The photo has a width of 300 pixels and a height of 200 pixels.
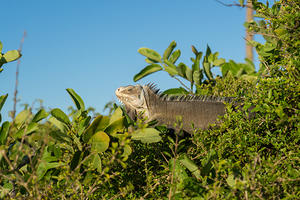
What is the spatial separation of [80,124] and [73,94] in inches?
21.6

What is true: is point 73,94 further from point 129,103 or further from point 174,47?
point 174,47

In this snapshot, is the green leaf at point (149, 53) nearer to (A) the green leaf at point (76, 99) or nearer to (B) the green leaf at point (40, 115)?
(A) the green leaf at point (76, 99)

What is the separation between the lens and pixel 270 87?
3072 millimetres

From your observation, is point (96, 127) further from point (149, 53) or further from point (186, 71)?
point (186, 71)

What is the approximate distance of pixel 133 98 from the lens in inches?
222

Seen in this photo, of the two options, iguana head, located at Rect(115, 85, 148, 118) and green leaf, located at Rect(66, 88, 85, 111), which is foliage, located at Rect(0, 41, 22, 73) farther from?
iguana head, located at Rect(115, 85, 148, 118)

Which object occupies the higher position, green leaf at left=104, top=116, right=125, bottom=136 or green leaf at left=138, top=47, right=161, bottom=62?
green leaf at left=138, top=47, right=161, bottom=62

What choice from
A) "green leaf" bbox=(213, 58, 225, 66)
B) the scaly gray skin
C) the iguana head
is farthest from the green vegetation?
"green leaf" bbox=(213, 58, 225, 66)

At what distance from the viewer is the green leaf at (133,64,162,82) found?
18.6 ft

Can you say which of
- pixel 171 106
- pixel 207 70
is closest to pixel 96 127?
pixel 171 106

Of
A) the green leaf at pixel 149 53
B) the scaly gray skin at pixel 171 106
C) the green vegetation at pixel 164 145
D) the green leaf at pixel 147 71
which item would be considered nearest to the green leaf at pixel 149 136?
the green vegetation at pixel 164 145

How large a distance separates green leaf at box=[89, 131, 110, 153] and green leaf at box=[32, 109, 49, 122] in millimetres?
740

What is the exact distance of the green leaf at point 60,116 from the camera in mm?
3062

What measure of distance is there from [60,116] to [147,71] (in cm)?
287
